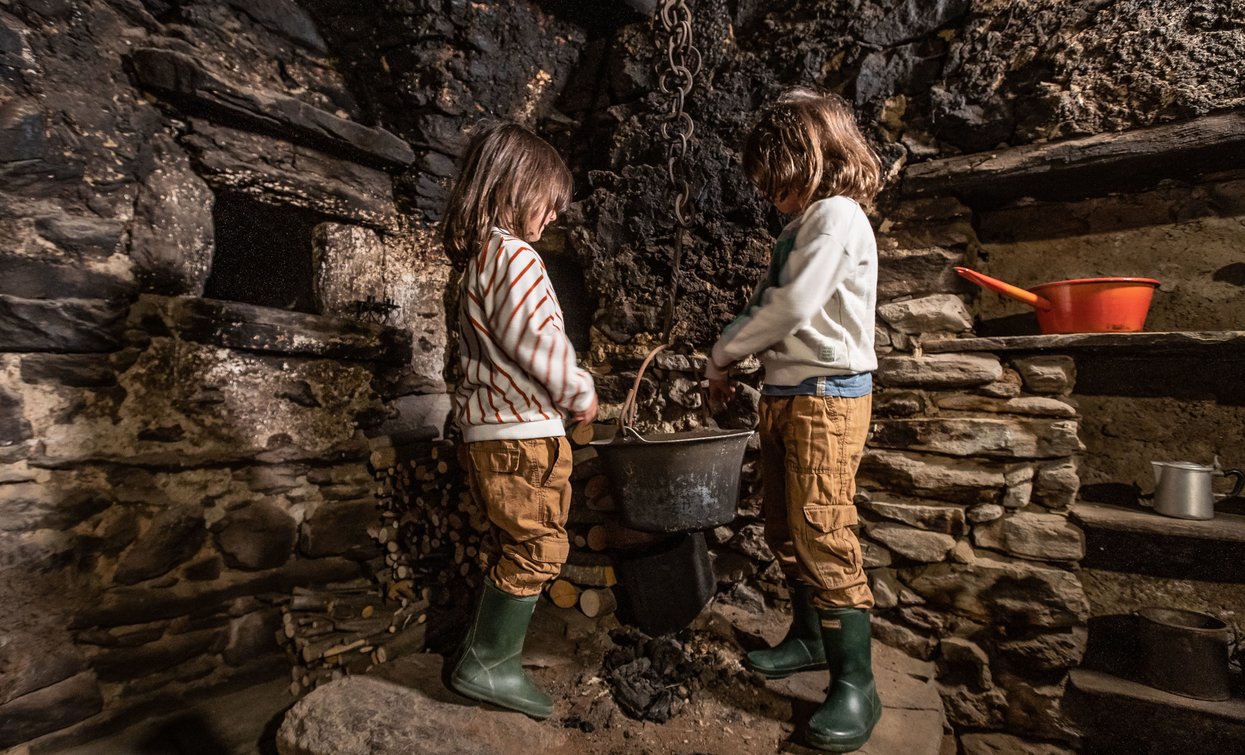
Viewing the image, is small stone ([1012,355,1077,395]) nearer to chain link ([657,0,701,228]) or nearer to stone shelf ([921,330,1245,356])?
stone shelf ([921,330,1245,356])

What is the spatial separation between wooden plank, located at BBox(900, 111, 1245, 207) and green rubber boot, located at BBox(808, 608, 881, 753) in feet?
5.75

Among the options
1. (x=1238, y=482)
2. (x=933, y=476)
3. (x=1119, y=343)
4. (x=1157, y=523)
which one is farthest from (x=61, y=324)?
(x=1238, y=482)

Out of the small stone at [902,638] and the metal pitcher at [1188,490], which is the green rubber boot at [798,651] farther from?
the metal pitcher at [1188,490]

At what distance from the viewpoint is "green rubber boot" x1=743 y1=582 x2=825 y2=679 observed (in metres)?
1.98

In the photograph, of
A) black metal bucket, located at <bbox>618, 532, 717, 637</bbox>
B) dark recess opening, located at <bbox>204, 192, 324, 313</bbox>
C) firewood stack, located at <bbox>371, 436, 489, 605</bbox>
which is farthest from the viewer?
dark recess opening, located at <bbox>204, 192, 324, 313</bbox>

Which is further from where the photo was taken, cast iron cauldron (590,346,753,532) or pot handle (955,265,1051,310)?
pot handle (955,265,1051,310)

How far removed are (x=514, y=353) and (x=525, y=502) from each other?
1.51ft

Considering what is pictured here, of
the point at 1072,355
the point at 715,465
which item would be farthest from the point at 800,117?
the point at 1072,355

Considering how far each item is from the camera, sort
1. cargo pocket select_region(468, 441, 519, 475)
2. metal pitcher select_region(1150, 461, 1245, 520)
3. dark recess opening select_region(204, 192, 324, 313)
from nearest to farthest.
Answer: cargo pocket select_region(468, 441, 519, 475), metal pitcher select_region(1150, 461, 1245, 520), dark recess opening select_region(204, 192, 324, 313)

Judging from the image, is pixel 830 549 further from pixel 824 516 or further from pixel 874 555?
pixel 874 555

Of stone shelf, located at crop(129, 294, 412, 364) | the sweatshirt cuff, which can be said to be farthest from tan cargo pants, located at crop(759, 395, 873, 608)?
stone shelf, located at crop(129, 294, 412, 364)

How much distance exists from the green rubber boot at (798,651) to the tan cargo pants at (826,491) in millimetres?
323

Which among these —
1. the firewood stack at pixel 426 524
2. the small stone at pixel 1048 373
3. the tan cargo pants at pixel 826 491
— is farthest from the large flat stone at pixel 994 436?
the firewood stack at pixel 426 524

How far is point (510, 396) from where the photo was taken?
1.74 meters
